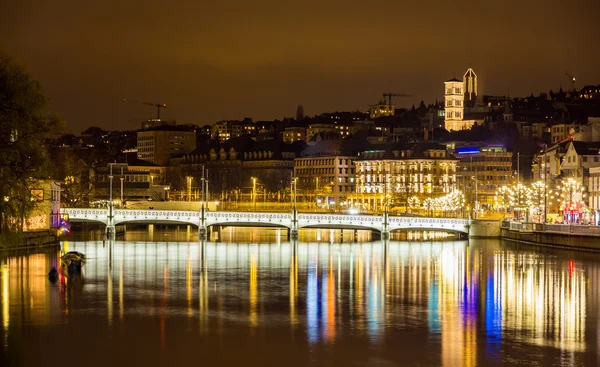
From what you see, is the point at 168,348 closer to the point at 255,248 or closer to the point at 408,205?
the point at 255,248

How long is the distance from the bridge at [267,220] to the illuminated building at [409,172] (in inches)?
2806

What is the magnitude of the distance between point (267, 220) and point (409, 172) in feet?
257

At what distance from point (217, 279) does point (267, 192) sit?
11930 cm

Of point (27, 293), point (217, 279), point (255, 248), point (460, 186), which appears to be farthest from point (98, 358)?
point (460, 186)

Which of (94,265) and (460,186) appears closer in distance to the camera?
(94,265)

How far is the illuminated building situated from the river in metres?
93.4

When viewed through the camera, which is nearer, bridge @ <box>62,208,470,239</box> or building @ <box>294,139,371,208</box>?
bridge @ <box>62,208,470,239</box>

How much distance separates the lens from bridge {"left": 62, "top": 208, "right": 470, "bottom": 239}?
9569cm

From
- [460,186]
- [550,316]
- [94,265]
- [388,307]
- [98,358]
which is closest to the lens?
[98,358]

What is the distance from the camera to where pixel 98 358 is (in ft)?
120

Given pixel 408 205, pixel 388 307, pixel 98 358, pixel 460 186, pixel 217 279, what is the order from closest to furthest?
pixel 98 358 → pixel 388 307 → pixel 217 279 → pixel 408 205 → pixel 460 186

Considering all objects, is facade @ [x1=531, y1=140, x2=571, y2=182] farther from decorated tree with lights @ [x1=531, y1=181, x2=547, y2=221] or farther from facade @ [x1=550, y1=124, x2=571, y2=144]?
facade @ [x1=550, y1=124, x2=571, y2=144]

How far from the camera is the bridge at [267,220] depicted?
314 ft

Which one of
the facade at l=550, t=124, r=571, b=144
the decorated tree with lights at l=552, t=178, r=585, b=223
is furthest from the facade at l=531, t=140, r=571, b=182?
the facade at l=550, t=124, r=571, b=144
